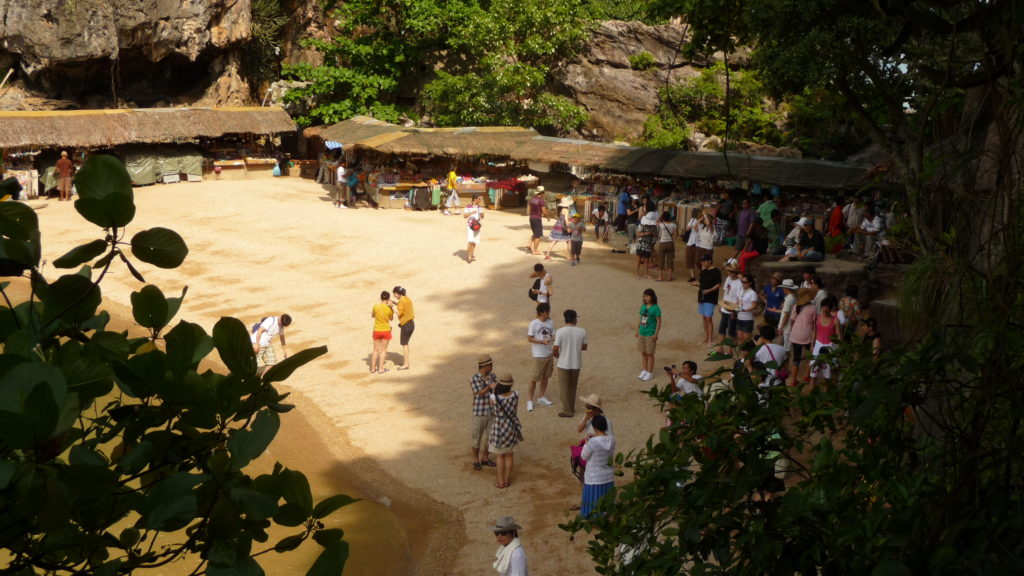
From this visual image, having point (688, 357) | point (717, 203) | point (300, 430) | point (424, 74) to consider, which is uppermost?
point (424, 74)

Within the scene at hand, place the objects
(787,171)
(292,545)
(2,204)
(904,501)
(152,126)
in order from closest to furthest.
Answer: (2,204)
(292,545)
(904,501)
(787,171)
(152,126)

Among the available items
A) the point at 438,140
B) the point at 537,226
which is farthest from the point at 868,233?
the point at 438,140

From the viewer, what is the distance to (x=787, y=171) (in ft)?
62.0

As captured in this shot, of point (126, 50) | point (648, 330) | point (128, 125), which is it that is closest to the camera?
point (648, 330)

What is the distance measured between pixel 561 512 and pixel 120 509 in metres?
7.27

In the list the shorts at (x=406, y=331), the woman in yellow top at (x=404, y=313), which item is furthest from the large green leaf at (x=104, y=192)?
the shorts at (x=406, y=331)

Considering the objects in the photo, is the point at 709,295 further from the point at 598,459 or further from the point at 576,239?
the point at 598,459

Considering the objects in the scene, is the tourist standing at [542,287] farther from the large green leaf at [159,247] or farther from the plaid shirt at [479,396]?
the large green leaf at [159,247]

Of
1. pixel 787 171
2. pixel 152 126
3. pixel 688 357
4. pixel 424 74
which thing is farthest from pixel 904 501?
pixel 424 74

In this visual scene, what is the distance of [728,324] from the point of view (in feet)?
42.7

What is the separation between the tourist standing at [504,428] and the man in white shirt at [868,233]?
7.53 m

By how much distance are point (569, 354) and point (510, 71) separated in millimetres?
19084

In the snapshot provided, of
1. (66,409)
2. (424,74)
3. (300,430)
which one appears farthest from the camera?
(424,74)

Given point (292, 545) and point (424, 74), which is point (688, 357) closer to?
point (292, 545)
